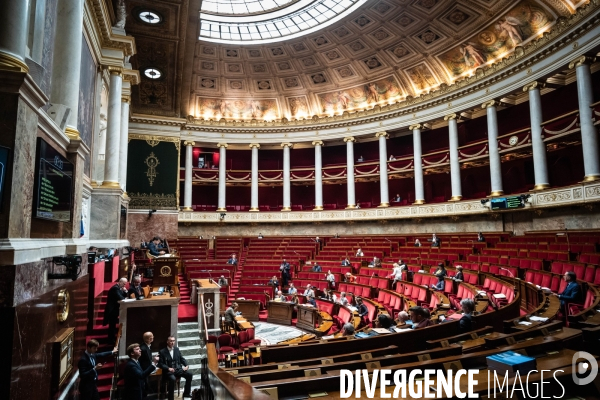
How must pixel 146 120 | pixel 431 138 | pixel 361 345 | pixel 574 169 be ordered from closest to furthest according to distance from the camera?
1. pixel 361 345
2. pixel 574 169
3. pixel 146 120
4. pixel 431 138

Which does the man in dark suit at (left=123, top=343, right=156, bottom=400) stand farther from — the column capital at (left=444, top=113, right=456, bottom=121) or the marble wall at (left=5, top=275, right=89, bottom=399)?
the column capital at (left=444, top=113, right=456, bottom=121)

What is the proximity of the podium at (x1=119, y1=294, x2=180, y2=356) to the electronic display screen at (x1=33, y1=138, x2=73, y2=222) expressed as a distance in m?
3.34

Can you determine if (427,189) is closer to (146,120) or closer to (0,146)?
(146,120)

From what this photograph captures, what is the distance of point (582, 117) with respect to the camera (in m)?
13.7

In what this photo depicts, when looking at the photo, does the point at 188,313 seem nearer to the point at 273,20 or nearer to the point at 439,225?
the point at 439,225

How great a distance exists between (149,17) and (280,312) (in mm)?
13261

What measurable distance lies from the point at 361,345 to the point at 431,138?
21690 mm

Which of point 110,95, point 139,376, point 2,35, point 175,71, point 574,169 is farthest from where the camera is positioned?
point 175,71

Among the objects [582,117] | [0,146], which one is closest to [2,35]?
[0,146]

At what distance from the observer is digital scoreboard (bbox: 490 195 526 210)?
51.3 ft

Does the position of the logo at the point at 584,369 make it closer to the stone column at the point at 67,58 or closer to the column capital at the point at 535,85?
the stone column at the point at 67,58

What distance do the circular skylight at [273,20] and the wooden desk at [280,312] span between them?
15.6 metres

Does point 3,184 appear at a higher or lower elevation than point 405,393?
higher

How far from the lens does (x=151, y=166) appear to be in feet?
74.0
